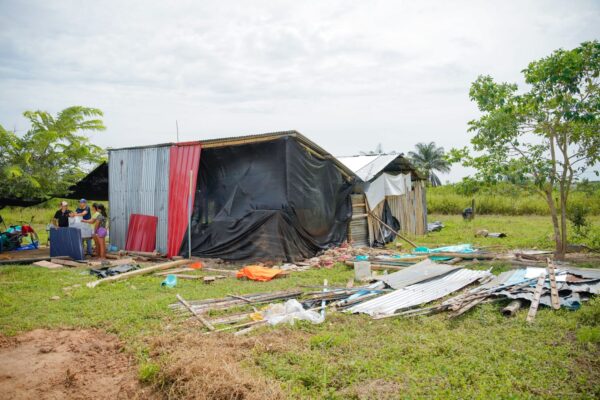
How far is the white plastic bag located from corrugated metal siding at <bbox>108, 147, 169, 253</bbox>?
283 inches

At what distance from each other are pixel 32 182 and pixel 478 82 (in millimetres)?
13314

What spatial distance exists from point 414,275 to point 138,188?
8671mm

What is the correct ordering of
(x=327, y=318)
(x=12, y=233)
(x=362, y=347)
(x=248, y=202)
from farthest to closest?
(x=12, y=233) < (x=248, y=202) < (x=327, y=318) < (x=362, y=347)

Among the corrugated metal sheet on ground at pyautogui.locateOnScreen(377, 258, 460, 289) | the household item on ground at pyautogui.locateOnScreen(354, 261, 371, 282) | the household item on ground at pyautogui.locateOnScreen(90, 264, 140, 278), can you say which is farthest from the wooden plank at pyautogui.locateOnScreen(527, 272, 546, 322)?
the household item on ground at pyautogui.locateOnScreen(90, 264, 140, 278)

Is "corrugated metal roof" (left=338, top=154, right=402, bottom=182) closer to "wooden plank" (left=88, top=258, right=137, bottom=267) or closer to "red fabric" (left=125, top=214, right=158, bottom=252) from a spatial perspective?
"red fabric" (left=125, top=214, right=158, bottom=252)

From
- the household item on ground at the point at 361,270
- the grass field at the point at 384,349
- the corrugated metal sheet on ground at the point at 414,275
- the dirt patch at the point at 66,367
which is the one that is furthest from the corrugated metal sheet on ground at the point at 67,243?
the corrugated metal sheet on ground at the point at 414,275

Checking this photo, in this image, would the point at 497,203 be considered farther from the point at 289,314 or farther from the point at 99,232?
the point at 289,314

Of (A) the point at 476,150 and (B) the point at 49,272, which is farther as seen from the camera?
(A) the point at 476,150

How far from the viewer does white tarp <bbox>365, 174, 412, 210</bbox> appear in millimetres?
14734

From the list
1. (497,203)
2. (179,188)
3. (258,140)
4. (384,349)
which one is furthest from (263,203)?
(497,203)

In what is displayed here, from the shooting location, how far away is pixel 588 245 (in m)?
11.0

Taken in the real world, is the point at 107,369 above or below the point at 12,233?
below

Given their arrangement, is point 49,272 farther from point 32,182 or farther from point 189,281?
point 32,182

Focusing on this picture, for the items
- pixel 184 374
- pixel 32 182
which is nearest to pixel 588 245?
pixel 184 374
